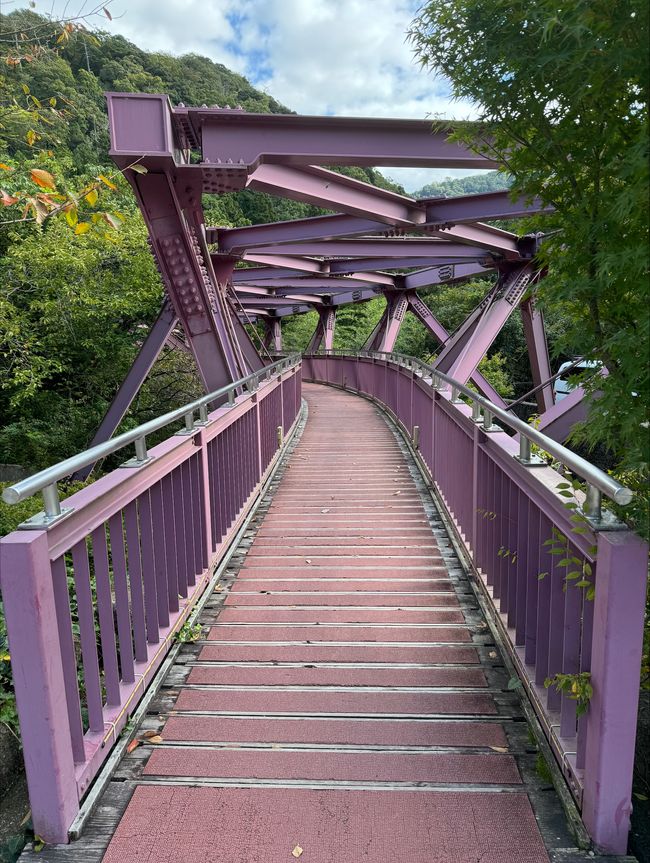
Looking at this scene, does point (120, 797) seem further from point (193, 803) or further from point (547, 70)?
point (547, 70)

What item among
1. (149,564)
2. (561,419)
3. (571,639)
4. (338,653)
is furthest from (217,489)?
(561,419)

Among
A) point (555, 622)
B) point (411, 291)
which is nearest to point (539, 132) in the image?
point (555, 622)

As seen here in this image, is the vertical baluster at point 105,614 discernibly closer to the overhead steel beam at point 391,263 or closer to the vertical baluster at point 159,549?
the vertical baluster at point 159,549

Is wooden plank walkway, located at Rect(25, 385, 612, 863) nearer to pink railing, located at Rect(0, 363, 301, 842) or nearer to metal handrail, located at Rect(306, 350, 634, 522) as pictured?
pink railing, located at Rect(0, 363, 301, 842)

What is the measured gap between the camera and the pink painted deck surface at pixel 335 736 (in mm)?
2127

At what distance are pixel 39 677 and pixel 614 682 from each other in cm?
186

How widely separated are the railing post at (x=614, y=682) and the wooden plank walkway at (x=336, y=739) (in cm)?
20

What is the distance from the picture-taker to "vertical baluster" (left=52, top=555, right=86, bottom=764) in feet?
6.97

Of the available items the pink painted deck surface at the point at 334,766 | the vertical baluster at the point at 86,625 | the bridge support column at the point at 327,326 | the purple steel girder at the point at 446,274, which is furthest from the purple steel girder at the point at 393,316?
the vertical baluster at the point at 86,625

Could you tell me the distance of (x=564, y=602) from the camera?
2389 mm

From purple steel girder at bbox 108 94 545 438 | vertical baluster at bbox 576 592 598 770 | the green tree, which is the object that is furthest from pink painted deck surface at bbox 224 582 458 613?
purple steel girder at bbox 108 94 545 438

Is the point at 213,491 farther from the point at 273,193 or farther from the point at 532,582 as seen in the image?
the point at 273,193

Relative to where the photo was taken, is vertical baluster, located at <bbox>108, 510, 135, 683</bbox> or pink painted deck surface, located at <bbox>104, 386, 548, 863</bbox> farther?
vertical baluster, located at <bbox>108, 510, 135, 683</bbox>

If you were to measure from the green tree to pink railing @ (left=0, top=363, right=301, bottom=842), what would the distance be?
189 cm
